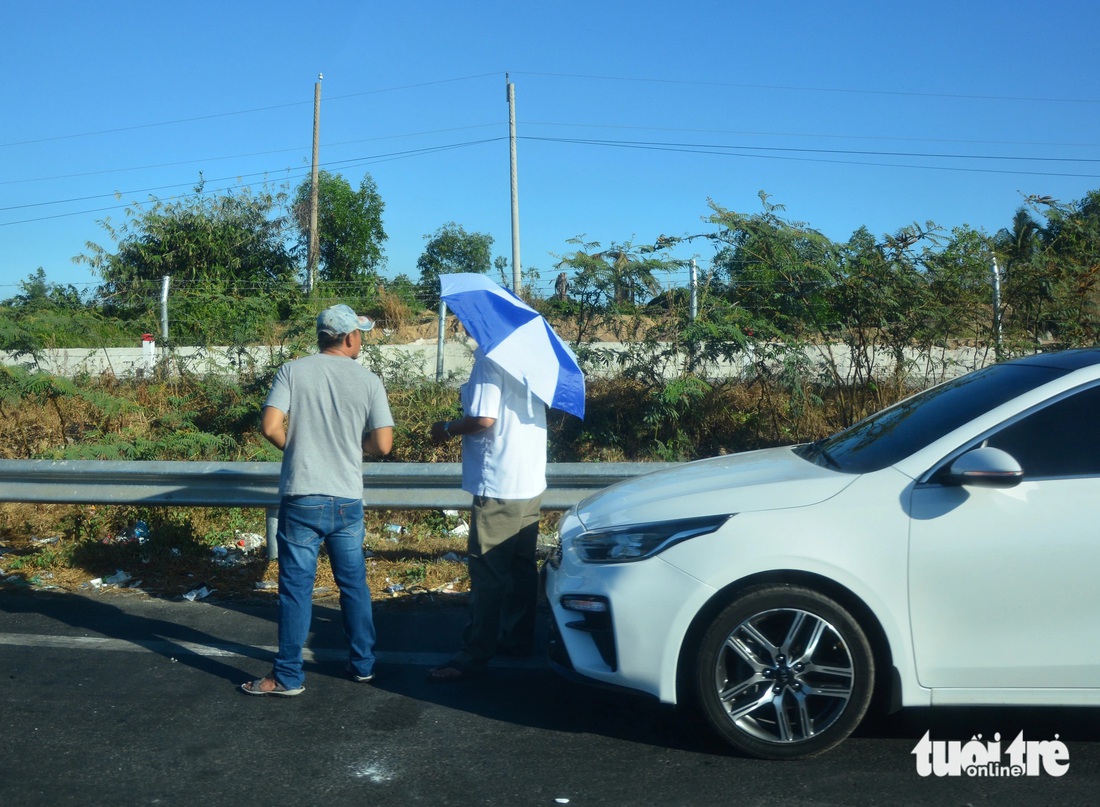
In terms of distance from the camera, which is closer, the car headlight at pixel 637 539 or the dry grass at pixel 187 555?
the car headlight at pixel 637 539

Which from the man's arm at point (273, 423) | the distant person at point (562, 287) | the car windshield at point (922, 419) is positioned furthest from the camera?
the distant person at point (562, 287)

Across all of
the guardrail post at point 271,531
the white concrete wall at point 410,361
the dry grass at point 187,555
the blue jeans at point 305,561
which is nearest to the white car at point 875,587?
the blue jeans at point 305,561

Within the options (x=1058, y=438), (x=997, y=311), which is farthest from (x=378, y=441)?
(x=997, y=311)

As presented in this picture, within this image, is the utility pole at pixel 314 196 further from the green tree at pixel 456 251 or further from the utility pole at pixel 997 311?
the utility pole at pixel 997 311

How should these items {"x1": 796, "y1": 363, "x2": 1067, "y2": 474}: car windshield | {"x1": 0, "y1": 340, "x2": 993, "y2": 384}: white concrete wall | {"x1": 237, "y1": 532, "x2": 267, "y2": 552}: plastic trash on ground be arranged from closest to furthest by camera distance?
1. {"x1": 796, "y1": 363, "x2": 1067, "y2": 474}: car windshield
2. {"x1": 237, "y1": 532, "x2": 267, "y2": 552}: plastic trash on ground
3. {"x1": 0, "y1": 340, "x2": 993, "y2": 384}: white concrete wall

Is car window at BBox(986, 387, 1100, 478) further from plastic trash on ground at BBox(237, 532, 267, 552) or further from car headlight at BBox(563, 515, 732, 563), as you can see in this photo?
plastic trash on ground at BBox(237, 532, 267, 552)

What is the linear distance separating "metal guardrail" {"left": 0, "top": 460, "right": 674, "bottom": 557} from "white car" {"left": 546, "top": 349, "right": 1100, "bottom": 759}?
8.23 ft

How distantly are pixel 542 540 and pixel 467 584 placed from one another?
0.75 meters

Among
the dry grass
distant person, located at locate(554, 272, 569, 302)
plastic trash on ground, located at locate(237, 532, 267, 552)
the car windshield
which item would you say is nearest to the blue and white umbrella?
the car windshield

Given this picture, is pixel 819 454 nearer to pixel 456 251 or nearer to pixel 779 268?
pixel 779 268

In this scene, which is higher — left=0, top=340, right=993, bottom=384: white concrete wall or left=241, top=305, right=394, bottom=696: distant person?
left=0, top=340, right=993, bottom=384: white concrete wall

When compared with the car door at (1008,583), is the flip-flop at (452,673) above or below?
below

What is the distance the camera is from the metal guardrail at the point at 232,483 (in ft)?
22.0

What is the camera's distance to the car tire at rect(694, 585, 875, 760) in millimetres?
3908
